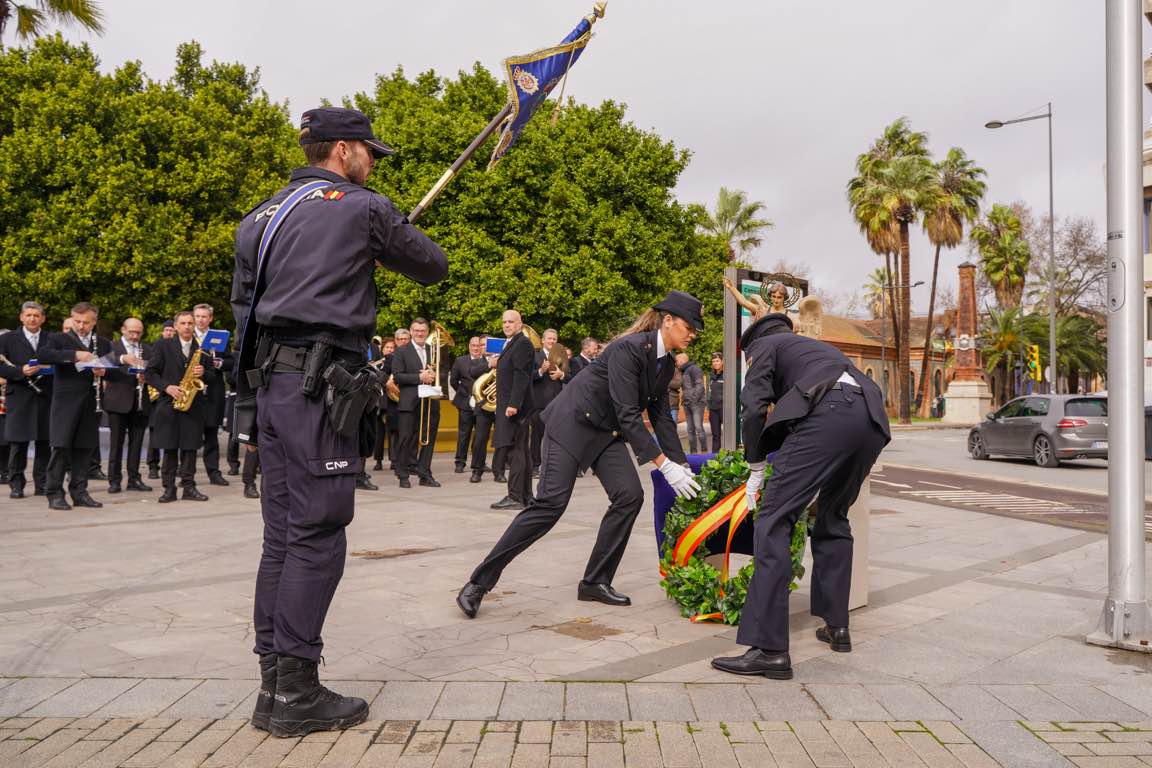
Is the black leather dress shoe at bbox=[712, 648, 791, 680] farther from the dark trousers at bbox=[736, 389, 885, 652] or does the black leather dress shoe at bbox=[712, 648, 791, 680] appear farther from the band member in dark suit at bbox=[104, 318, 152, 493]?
the band member in dark suit at bbox=[104, 318, 152, 493]

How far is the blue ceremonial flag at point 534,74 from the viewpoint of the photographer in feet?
23.7

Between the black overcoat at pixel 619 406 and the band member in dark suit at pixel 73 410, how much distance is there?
6640mm

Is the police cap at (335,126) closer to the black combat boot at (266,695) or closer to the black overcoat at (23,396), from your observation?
the black combat boot at (266,695)

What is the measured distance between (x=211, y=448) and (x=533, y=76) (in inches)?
→ 276

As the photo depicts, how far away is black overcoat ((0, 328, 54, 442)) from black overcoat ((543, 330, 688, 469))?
7460mm

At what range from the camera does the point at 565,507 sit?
5520 millimetres

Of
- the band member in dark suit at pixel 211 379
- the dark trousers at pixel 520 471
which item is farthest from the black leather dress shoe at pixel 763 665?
the band member in dark suit at pixel 211 379

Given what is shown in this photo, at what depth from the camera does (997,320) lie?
198 ft

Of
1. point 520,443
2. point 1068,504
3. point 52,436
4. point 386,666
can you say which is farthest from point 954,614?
point 52,436

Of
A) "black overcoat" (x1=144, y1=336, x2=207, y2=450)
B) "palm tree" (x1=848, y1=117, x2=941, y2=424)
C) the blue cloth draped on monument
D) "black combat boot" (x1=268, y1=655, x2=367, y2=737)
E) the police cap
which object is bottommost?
"black combat boot" (x1=268, y1=655, x2=367, y2=737)

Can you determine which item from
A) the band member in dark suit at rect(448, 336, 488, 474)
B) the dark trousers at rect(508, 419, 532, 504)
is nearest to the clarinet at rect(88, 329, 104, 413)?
the dark trousers at rect(508, 419, 532, 504)

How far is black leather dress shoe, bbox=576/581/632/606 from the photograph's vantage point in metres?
5.73

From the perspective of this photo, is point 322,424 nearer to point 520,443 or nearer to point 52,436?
point 520,443

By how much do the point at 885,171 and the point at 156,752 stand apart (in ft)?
156
